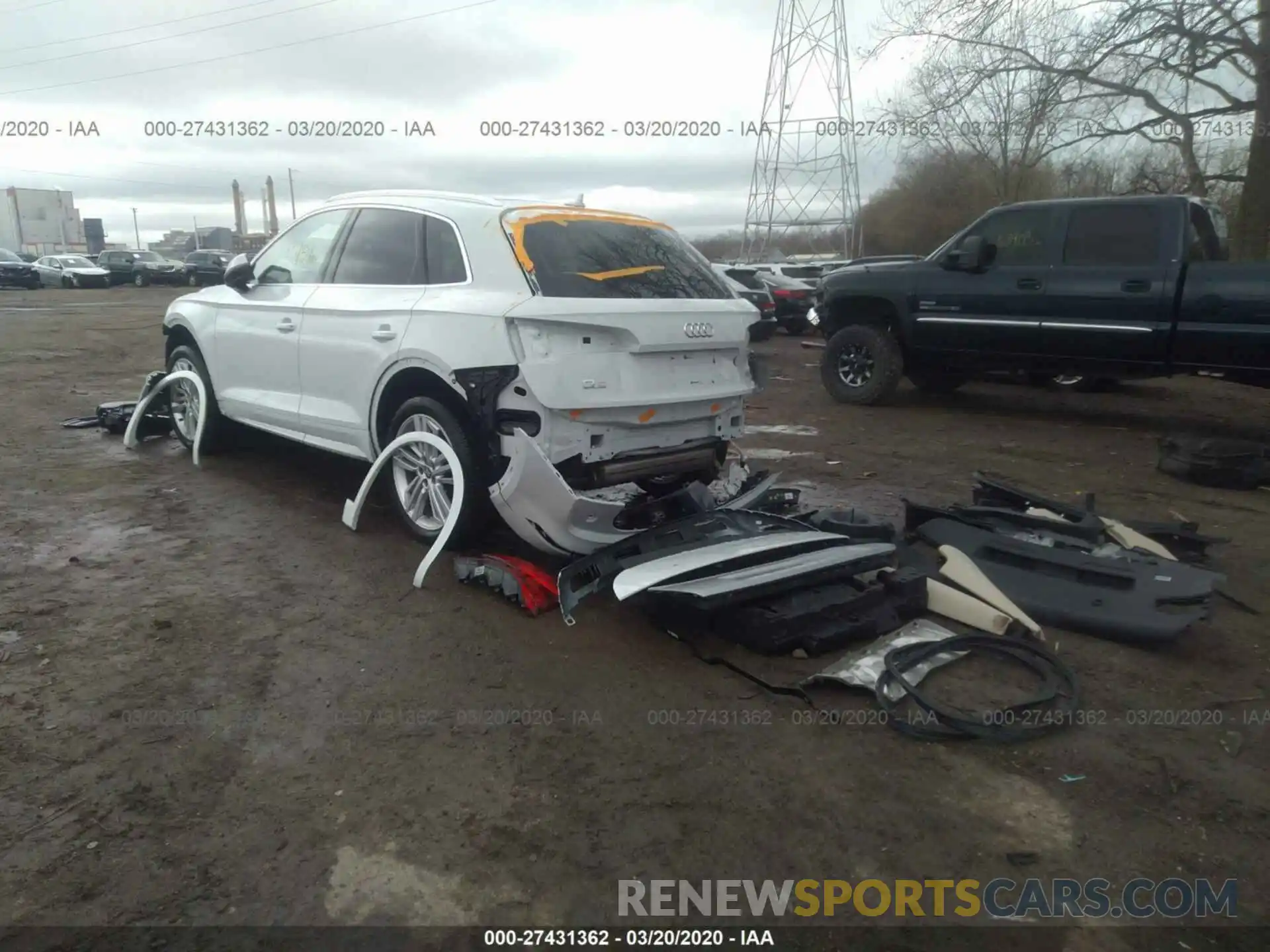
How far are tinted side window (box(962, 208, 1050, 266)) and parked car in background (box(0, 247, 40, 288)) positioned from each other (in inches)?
1423

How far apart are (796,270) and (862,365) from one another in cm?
1143

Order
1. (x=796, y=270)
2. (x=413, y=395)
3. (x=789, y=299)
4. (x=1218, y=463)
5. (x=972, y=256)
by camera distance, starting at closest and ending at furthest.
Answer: (x=413, y=395)
(x=1218, y=463)
(x=972, y=256)
(x=789, y=299)
(x=796, y=270)

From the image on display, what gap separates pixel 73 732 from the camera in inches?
117

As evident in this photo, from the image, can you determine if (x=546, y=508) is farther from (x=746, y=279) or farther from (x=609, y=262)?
(x=746, y=279)

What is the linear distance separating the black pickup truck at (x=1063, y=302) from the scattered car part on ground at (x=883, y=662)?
206 inches

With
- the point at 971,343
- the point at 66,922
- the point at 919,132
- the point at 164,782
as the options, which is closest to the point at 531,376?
the point at 164,782

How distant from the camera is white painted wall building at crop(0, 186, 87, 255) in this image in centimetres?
6756

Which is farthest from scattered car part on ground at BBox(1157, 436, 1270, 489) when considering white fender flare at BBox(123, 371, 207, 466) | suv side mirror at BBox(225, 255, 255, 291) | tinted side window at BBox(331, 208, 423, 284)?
white fender flare at BBox(123, 371, 207, 466)

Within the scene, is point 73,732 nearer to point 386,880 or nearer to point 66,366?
point 386,880

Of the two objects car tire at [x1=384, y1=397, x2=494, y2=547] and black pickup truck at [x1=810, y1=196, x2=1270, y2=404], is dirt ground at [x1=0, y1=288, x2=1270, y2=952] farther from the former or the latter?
black pickup truck at [x1=810, y1=196, x2=1270, y2=404]

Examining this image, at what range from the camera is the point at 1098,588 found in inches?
157

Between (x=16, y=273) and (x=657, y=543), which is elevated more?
(x=16, y=273)

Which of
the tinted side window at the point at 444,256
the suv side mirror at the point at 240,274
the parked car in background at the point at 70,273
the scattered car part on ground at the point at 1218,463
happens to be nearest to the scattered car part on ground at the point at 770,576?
the tinted side window at the point at 444,256

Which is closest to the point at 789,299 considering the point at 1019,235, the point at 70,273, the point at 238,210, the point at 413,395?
the point at 1019,235
